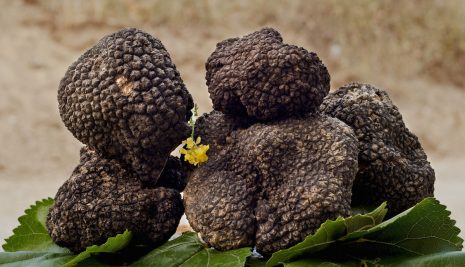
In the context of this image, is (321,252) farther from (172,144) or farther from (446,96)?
(446,96)

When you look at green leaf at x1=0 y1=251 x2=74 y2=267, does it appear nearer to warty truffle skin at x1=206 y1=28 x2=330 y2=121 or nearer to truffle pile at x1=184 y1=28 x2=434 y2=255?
truffle pile at x1=184 y1=28 x2=434 y2=255

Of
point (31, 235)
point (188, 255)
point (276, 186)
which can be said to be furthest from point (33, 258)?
point (276, 186)

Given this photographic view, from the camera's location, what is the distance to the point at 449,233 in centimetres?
124

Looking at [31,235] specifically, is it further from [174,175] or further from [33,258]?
[174,175]

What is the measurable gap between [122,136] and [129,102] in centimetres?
6

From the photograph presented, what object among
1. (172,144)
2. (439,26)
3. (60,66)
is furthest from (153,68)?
(439,26)

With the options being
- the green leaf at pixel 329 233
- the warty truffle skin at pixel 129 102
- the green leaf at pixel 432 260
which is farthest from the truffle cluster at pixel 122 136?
the green leaf at pixel 432 260

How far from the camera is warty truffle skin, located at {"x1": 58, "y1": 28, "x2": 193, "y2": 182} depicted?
47.9 inches

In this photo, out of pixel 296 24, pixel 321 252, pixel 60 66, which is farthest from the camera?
pixel 296 24

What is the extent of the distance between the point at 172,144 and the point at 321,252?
304 millimetres

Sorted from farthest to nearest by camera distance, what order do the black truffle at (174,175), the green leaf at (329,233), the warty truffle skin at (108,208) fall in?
1. the black truffle at (174,175)
2. the warty truffle skin at (108,208)
3. the green leaf at (329,233)

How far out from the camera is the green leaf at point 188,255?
1209mm

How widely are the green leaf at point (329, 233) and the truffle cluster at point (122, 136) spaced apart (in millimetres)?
225

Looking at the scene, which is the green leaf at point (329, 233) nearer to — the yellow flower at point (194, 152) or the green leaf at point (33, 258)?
the yellow flower at point (194, 152)
